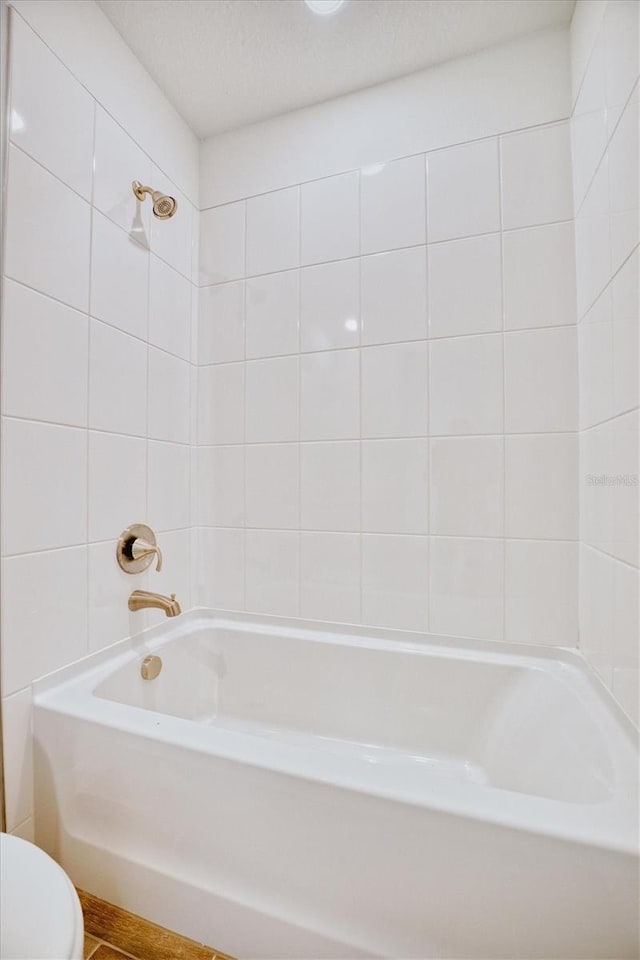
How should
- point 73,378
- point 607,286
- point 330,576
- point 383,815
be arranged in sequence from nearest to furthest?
1. point 383,815
2. point 607,286
3. point 73,378
4. point 330,576

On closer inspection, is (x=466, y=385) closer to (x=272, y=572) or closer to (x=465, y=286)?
(x=465, y=286)

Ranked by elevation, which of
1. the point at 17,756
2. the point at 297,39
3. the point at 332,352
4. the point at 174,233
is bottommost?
the point at 17,756

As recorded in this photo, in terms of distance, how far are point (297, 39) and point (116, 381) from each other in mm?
1097

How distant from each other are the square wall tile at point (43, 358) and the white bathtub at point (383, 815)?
2.10ft

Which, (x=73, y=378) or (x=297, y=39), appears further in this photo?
(x=297, y=39)

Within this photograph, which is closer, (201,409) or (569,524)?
(569,524)

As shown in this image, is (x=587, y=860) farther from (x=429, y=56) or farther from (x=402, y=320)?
(x=429, y=56)

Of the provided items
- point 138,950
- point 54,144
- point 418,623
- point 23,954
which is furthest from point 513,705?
point 54,144

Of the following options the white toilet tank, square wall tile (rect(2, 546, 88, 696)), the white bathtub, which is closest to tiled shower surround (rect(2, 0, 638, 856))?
square wall tile (rect(2, 546, 88, 696))

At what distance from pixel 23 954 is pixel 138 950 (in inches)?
17.5

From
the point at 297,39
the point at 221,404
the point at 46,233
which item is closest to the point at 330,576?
the point at 221,404

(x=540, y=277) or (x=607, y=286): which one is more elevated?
(x=540, y=277)

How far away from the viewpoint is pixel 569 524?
4.01ft

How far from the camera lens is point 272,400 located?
4.95 ft
